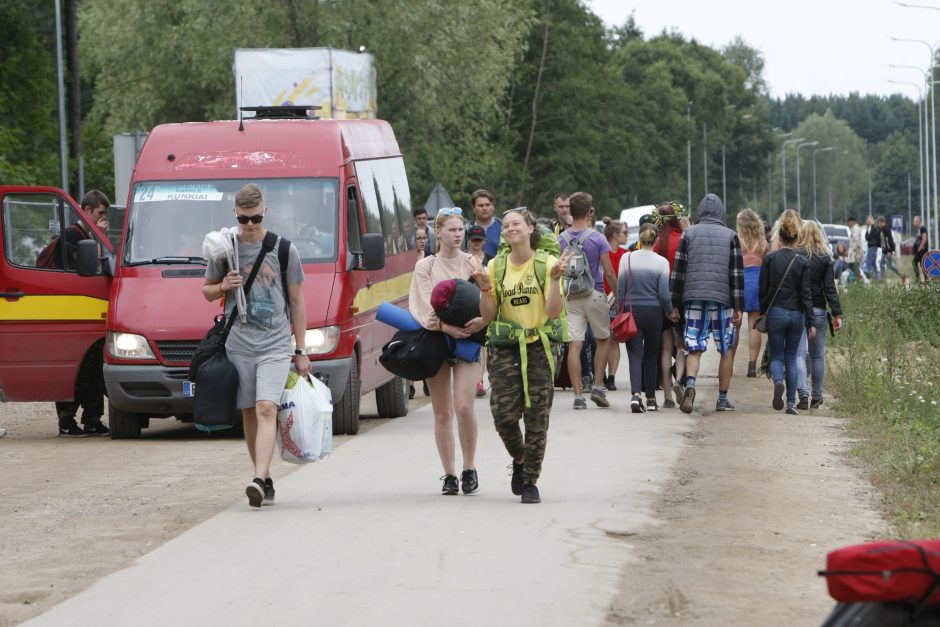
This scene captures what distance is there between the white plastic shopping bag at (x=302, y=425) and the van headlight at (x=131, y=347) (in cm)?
454

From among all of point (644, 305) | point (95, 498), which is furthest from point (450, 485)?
point (644, 305)

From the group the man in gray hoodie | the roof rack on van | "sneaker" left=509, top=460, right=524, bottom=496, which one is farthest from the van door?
"sneaker" left=509, top=460, right=524, bottom=496

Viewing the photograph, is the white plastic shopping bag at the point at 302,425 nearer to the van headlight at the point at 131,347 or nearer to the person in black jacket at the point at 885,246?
the van headlight at the point at 131,347

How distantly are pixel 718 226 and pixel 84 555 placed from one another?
8133 mm

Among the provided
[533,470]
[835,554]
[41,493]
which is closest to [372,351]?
[41,493]

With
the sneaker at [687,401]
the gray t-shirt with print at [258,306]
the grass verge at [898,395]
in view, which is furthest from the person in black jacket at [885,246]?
the gray t-shirt with print at [258,306]

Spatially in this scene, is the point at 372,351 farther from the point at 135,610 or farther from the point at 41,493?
the point at 135,610

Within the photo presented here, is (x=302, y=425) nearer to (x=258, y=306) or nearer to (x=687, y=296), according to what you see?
(x=258, y=306)

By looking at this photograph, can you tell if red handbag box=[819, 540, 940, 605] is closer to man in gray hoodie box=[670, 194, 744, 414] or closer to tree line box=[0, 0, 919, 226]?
man in gray hoodie box=[670, 194, 744, 414]

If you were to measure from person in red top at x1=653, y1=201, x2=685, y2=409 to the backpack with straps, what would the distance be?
78 cm

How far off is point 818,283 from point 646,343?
1.67 m

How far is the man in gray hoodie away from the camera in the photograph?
599 inches

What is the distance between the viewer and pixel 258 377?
385 inches

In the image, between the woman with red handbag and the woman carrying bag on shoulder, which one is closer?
the woman carrying bag on shoulder
